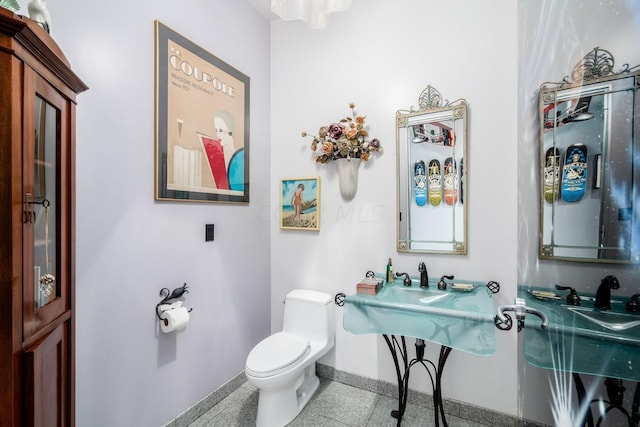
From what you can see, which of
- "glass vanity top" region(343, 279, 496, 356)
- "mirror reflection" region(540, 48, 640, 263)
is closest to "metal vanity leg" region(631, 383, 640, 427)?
"mirror reflection" region(540, 48, 640, 263)

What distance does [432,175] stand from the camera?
1.83 m

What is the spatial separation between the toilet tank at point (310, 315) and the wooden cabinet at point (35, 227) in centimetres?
131

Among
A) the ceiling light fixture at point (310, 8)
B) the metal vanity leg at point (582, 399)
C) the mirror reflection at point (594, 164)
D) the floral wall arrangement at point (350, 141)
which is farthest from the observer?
the floral wall arrangement at point (350, 141)

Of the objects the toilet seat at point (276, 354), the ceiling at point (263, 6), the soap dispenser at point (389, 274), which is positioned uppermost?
the ceiling at point (263, 6)

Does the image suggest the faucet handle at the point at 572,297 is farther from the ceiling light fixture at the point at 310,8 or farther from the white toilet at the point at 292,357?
the white toilet at the point at 292,357

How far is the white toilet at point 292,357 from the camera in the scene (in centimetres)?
159

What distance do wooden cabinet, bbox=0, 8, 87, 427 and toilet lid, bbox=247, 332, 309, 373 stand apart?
0.85 meters

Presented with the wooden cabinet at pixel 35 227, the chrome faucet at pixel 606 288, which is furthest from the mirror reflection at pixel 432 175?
the wooden cabinet at pixel 35 227

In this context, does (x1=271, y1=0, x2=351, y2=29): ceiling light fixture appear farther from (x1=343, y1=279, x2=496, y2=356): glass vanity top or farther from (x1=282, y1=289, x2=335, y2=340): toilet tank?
(x1=282, y1=289, x2=335, y2=340): toilet tank

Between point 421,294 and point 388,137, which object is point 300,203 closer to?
point 388,137

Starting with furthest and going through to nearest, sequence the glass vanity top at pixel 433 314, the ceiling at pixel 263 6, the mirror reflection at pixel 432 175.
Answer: the ceiling at pixel 263 6 < the mirror reflection at pixel 432 175 < the glass vanity top at pixel 433 314

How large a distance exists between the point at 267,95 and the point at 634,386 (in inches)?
99.4

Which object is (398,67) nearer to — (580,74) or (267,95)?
(267,95)

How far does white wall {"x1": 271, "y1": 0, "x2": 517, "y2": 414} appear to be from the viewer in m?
1.65
